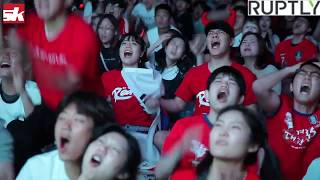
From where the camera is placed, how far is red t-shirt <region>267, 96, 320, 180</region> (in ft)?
16.0

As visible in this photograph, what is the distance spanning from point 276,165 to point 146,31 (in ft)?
15.9

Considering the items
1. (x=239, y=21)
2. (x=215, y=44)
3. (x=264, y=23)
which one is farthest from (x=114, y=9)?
(x=215, y=44)

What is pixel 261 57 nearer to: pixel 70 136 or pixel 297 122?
pixel 297 122

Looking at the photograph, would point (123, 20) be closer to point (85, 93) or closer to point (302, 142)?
point (302, 142)

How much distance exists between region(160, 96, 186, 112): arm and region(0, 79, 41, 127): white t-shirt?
37.3 inches

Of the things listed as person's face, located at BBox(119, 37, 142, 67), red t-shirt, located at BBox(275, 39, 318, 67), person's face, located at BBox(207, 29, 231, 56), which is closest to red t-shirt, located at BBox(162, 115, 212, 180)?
person's face, located at BBox(207, 29, 231, 56)

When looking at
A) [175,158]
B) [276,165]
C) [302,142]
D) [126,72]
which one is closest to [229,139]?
[175,158]

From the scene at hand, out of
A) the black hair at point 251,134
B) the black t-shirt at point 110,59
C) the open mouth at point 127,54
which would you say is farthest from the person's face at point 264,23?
the black hair at point 251,134

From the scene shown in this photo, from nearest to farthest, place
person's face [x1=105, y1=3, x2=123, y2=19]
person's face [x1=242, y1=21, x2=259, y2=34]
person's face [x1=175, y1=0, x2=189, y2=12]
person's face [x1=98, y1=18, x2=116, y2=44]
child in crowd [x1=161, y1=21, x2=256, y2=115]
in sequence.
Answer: child in crowd [x1=161, y1=21, x2=256, y2=115] < person's face [x1=98, y1=18, x2=116, y2=44] < person's face [x1=242, y1=21, x2=259, y2=34] < person's face [x1=105, y1=3, x2=123, y2=19] < person's face [x1=175, y1=0, x2=189, y2=12]

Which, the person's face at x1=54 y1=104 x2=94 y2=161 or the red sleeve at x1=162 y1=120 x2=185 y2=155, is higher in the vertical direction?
the person's face at x1=54 y1=104 x2=94 y2=161

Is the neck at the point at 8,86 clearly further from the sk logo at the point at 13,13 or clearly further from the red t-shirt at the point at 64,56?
the red t-shirt at the point at 64,56

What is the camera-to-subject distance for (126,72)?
19.1ft

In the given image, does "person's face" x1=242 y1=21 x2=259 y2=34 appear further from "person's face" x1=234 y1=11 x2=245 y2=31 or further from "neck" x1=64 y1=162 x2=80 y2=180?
"neck" x1=64 y1=162 x2=80 y2=180

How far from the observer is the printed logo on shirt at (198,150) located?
4.08 m
